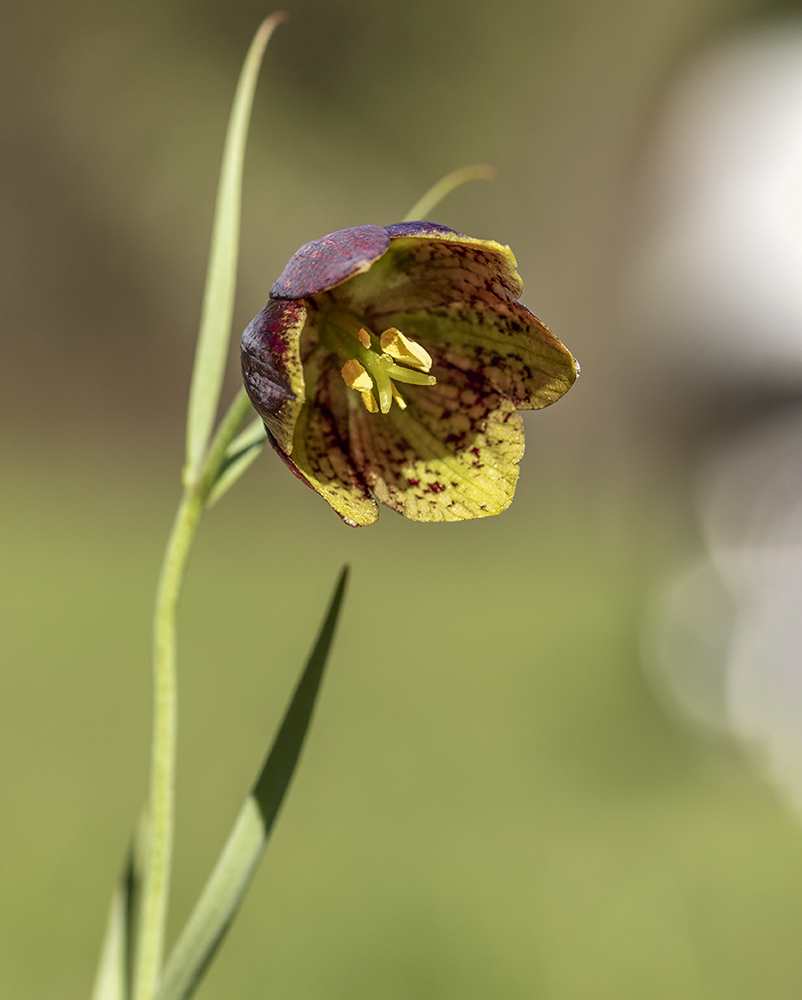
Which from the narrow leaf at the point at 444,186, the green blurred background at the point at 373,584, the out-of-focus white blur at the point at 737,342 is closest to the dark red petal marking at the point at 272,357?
the narrow leaf at the point at 444,186

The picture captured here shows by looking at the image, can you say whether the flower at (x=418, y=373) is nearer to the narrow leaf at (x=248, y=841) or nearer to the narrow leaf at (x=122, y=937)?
the narrow leaf at (x=248, y=841)

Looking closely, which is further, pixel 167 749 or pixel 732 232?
pixel 732 232

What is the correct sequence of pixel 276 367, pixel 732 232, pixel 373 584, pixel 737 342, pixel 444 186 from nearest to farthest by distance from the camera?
pixel 276 367
pixel 444 186
pixel 373 584
pixel 737 342
pixel 732 232

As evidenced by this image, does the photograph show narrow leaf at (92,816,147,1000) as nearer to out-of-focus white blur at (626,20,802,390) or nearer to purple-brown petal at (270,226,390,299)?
purple-brown petal at (270,226,390,299)

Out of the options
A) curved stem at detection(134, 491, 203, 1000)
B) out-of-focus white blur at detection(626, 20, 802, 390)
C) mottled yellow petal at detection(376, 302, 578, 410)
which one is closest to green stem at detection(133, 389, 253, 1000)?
curved stem at detection(134, 491, 203, 1000)

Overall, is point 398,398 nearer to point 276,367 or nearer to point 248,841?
point 276,367

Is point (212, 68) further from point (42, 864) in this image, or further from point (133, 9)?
point (42, 864)

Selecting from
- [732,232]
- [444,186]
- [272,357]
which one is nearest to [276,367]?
[272,357]
